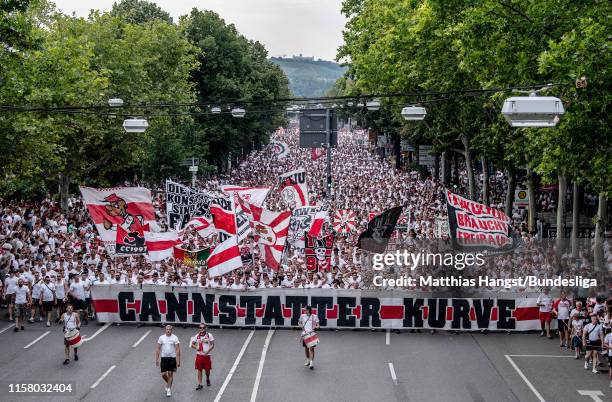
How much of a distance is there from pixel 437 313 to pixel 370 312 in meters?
1.87

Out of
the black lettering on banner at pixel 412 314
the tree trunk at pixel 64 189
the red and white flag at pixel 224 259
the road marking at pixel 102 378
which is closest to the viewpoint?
the road marking at pixel 102 378

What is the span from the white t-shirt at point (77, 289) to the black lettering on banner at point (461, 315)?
10.6m

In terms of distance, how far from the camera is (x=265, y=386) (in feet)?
63.5

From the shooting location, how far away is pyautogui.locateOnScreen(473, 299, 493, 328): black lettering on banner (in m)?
24.5

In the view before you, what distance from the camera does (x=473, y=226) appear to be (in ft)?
75.7

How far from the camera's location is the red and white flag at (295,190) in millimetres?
29609

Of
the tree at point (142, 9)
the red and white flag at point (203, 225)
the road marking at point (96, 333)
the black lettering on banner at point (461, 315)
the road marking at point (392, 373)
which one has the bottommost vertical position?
the road marking at point (392, 373)

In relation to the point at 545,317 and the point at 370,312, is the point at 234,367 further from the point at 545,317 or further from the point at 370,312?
the point at 545,317

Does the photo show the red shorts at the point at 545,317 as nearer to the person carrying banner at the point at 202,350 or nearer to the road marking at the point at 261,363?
the road marking at the point at 261,363

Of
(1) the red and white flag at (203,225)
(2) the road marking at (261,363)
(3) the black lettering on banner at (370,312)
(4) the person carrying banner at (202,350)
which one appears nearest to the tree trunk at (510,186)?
(3) the black lettering on banner at (370,312)

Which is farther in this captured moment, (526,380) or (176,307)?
(176,307)

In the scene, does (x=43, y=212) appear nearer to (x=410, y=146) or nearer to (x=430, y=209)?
(x=430, y=209)

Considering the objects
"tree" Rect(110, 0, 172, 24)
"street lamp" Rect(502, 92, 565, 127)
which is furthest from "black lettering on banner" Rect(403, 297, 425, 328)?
"tree" Rect(110, 0, 172, 24)
